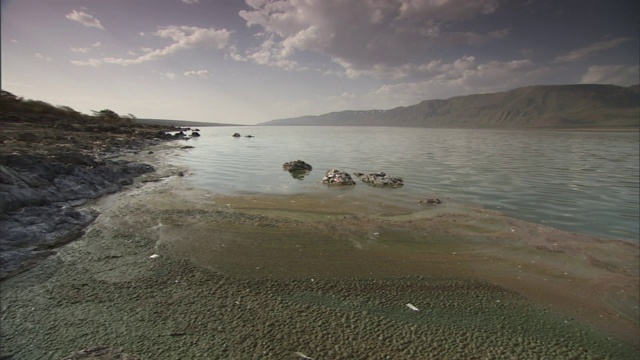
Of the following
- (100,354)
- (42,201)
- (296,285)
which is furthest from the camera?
(42,201)

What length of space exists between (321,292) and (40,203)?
8.92m

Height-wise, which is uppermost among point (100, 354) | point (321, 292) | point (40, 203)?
point (40, 203)

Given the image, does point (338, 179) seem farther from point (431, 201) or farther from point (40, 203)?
point (40, 203)

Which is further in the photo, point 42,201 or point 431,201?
point 431,201

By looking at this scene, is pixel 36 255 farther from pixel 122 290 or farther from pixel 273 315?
pixel 273 315

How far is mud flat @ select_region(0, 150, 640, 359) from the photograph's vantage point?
3785 mm

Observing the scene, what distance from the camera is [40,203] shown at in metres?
8.60

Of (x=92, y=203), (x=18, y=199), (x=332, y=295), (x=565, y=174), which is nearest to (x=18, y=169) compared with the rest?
(x=92, y=203)

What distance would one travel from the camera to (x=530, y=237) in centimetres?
853

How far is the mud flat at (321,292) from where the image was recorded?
3.79 meters

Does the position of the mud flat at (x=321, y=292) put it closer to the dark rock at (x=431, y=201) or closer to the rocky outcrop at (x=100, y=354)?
the rocky outcrop at (x=100, y=354)

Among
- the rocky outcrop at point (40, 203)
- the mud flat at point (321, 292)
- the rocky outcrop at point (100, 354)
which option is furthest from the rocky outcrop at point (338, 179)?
the rocky outcrop at point (100, 354)

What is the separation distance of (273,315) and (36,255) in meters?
5.10

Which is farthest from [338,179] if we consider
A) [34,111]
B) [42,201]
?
[34,111]
